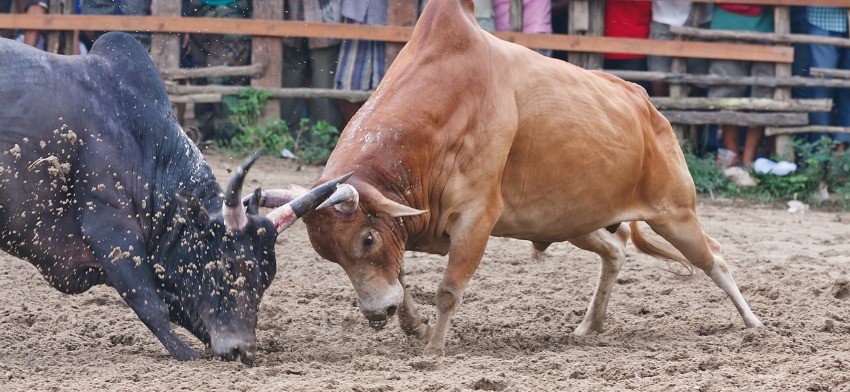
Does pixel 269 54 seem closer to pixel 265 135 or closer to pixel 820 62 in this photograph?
pixel 265 135

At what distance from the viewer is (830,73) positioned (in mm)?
10383

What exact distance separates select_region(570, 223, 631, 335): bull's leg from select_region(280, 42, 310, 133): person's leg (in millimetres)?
5185

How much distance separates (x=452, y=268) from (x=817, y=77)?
243 inches

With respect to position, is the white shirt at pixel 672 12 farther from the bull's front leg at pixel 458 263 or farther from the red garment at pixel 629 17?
the bull's front leg at pixel 458 263

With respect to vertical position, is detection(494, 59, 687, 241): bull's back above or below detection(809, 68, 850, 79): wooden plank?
above

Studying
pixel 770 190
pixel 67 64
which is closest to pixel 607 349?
pixel 67 64

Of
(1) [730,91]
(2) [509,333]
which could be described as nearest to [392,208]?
(2) [509,333]

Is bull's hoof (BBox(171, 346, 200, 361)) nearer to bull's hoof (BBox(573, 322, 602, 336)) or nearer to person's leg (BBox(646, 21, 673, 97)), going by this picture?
bull's hoof (BBox(573, 322, 602, 336))

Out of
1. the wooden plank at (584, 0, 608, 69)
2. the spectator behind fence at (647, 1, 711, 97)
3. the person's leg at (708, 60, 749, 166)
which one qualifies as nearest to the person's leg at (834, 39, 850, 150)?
the person's leg at (708, 60, 749, 166)

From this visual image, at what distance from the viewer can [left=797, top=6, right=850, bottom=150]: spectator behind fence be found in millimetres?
10430

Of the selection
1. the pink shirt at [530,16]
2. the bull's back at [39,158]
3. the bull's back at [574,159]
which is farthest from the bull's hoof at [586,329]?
the pink shirt at [530,16]

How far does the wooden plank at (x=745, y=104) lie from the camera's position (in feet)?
34.6

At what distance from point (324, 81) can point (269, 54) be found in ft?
1.84

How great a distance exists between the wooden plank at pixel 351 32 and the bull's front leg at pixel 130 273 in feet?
18.9
